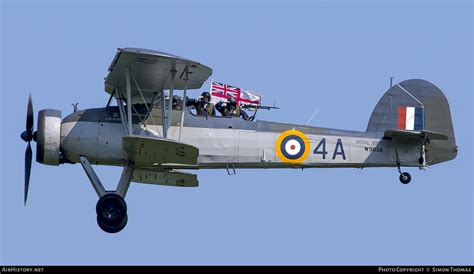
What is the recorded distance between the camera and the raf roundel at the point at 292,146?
55.4 feet

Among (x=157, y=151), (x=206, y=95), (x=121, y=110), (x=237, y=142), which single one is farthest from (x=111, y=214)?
(x=206, y=95)

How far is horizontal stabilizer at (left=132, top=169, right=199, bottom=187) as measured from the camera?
58.5 ft

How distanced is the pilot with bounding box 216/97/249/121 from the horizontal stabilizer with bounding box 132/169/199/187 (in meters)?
1.48

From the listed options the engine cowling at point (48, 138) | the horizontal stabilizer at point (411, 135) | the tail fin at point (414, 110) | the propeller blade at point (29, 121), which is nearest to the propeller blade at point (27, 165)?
the propeller blade at point (29, 121)

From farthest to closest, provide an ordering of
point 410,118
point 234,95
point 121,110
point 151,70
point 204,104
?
point 410,118
point 234,95
point 204,104
point 121,110
point 151,70

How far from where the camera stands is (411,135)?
17094mm

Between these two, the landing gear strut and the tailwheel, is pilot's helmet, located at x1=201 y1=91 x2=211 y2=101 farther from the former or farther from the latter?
the tailwheel

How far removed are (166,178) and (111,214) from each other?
226 cm

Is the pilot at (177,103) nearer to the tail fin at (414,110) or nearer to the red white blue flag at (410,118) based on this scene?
the tail fin at (414,110)

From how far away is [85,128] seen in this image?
53.6 ft

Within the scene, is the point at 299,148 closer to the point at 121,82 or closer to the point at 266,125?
the point at 266,125

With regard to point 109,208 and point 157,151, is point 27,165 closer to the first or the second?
point 109,208

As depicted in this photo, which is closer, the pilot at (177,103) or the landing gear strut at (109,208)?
the landing gear strut at (109,208)

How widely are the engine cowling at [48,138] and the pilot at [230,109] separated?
8.77ft
